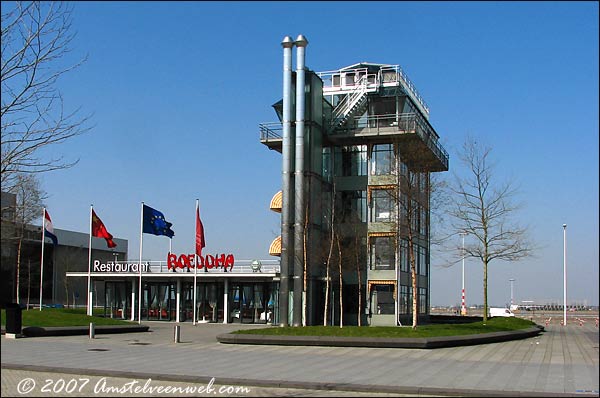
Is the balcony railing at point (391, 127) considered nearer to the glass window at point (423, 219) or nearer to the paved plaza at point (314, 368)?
the glass window at point (423, 219)

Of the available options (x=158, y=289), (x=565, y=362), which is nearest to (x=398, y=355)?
(x=565, y=362)

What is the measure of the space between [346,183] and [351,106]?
18.8ft

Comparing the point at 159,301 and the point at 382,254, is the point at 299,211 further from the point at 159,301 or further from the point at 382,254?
the point at 159,301

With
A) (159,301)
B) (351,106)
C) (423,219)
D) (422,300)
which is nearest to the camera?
(423,219)

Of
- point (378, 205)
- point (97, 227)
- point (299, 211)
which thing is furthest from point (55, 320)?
point (378, 205)

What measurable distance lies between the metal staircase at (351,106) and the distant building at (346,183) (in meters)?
0.08

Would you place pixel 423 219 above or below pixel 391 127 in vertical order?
below

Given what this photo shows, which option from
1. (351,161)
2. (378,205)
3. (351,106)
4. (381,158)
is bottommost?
(378,205)

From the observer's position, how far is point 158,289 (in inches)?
2334

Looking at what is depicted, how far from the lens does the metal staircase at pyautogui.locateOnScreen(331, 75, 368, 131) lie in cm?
5123

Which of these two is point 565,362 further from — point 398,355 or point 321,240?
point 321,240

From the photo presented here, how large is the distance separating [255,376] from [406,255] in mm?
34866

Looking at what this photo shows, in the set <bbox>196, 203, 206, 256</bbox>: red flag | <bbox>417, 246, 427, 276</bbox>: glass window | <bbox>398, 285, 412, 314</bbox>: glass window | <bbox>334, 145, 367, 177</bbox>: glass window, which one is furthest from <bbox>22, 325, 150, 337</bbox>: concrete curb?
<bbox>417, 246, 427, 276</bbox>: glass window

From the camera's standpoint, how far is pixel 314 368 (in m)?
22.0
